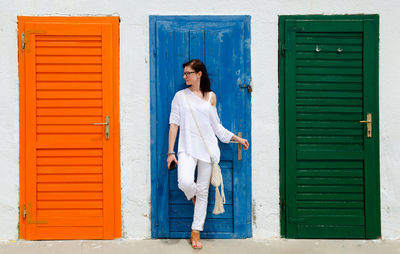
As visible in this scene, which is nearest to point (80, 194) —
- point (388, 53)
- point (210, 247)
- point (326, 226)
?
point (210, 247)

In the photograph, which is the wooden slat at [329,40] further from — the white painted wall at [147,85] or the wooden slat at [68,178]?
the wooden slat at [68,178]

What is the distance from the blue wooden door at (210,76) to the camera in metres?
4.03

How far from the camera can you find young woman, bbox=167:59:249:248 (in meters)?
3.74

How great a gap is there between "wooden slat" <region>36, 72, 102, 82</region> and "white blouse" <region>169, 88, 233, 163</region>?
3.01ft

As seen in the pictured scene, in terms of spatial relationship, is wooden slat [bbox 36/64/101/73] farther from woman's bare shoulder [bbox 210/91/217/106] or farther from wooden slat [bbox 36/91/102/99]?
woman's bare shoulder [bbox 210/91/217/106]

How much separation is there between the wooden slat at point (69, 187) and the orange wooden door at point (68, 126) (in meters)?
0.01

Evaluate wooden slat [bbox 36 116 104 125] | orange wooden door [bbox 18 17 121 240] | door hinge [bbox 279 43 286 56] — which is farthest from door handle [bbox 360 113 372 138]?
wooden slat [bbox 36 116 104 125]

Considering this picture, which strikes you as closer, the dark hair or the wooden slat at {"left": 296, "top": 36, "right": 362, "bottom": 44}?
the dark hair

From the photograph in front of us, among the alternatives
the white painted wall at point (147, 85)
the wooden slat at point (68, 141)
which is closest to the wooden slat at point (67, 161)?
the wooden slat at point (68, 141)

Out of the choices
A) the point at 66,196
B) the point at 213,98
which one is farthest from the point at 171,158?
the point at 66,196

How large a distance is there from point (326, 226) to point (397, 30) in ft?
7.35

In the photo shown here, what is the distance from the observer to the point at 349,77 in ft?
13.3

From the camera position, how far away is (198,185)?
3.80 m

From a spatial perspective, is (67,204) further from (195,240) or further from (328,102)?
(328,102)
